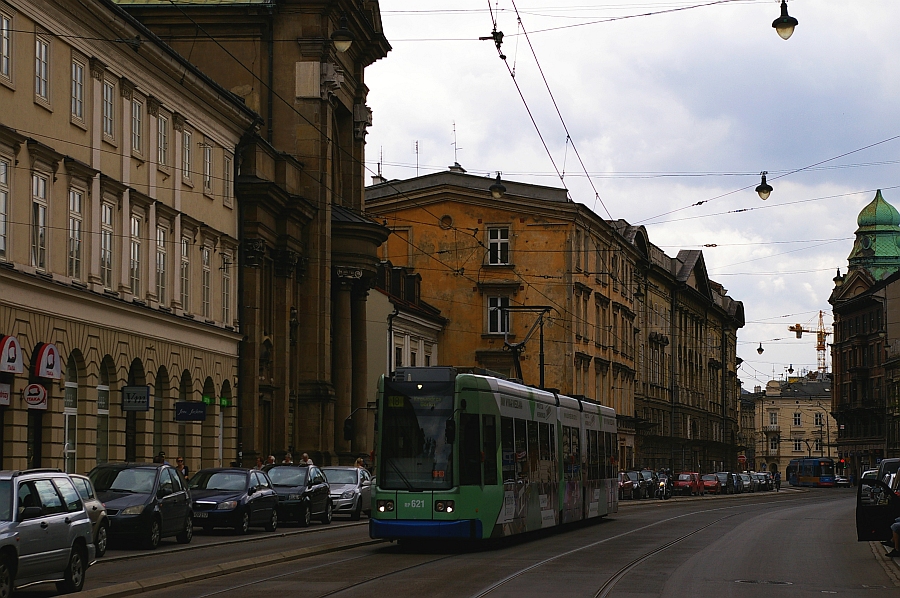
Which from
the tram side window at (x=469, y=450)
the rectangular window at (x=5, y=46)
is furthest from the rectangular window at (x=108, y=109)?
the tram side window at (x=469, y=450)

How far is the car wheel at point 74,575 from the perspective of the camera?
55.2 ft

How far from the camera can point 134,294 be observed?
3697 cm

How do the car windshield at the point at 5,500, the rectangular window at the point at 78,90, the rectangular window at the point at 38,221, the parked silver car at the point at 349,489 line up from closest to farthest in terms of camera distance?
the car windshield at the point at 5,500, the rectangular window at the point at 38,221, the rectangular window at the point at 78,90, the parked silver car at the point at 349,489

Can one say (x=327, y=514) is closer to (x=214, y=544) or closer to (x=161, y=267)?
(x=161, y=267)

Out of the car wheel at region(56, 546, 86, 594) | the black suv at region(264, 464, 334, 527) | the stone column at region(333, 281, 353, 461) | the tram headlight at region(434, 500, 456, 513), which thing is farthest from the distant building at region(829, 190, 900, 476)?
the car wheel at region(56, 546, 86, 594)

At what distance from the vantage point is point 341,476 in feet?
132

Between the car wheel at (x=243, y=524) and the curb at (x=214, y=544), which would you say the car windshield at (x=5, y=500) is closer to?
the curb at (x=214, y=544)

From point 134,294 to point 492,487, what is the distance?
1524 cm

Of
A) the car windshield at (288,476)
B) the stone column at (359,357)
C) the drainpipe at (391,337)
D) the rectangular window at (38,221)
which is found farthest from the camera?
the drainpipe at (391,337)

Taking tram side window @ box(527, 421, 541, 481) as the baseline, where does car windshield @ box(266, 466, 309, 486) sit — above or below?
below

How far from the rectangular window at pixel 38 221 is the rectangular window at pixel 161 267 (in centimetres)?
754

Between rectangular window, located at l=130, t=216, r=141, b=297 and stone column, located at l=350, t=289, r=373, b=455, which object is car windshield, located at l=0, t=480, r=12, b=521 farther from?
stone column, located at l=350, t=289, r=373, b=455

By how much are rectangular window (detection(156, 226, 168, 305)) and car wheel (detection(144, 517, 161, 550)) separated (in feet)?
46.0

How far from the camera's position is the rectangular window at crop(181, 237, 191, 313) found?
40844mm
